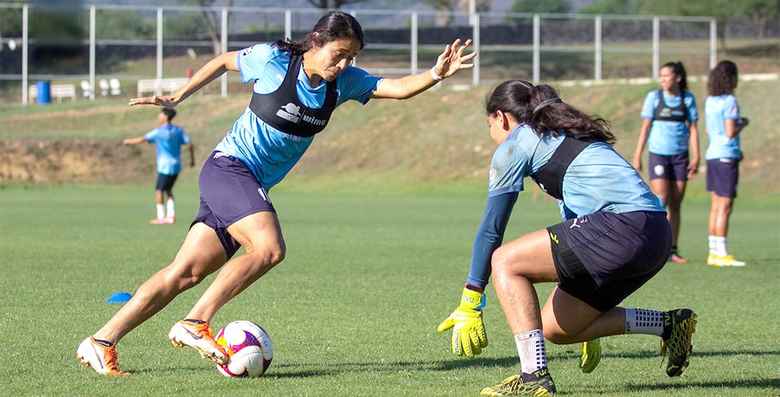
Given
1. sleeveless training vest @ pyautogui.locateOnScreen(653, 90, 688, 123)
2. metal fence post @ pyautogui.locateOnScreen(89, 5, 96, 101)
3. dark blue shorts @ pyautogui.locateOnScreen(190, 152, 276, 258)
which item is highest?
metal fence post @ pyautogui.locateOnScreen(89, 5, 96, 101)

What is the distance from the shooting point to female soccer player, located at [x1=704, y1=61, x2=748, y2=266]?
14477 mm

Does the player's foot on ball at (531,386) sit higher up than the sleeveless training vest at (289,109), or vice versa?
the sleeveless training vest at (289,109)

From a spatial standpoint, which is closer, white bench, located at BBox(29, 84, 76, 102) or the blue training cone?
the blue training cone

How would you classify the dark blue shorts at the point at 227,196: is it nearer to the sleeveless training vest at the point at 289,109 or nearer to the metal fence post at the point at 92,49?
the sleeveless training vest at the point at 289,109

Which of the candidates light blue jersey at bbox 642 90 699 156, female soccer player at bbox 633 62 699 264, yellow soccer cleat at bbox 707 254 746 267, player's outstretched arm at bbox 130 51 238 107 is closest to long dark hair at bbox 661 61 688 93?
female soccer player at bbox 633 62 699 264

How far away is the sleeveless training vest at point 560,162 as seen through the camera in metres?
6.52

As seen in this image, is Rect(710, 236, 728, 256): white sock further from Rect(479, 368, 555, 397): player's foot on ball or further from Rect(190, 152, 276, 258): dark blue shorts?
Rect(479, 368, 555, 397): player's foot on ball

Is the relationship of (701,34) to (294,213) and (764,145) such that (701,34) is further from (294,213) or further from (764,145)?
(294,213)

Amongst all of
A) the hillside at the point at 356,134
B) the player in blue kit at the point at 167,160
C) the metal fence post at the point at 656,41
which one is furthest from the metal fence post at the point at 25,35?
the player in blue kit at the point at 167,160

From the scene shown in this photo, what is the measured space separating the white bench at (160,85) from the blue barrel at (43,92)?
130 inches

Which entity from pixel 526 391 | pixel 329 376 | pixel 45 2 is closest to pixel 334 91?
pixel 329 376

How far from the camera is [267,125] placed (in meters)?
7.37

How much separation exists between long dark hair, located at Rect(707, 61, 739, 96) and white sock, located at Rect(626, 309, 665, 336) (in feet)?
25.6

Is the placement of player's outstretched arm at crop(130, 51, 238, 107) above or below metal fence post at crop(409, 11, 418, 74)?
below
